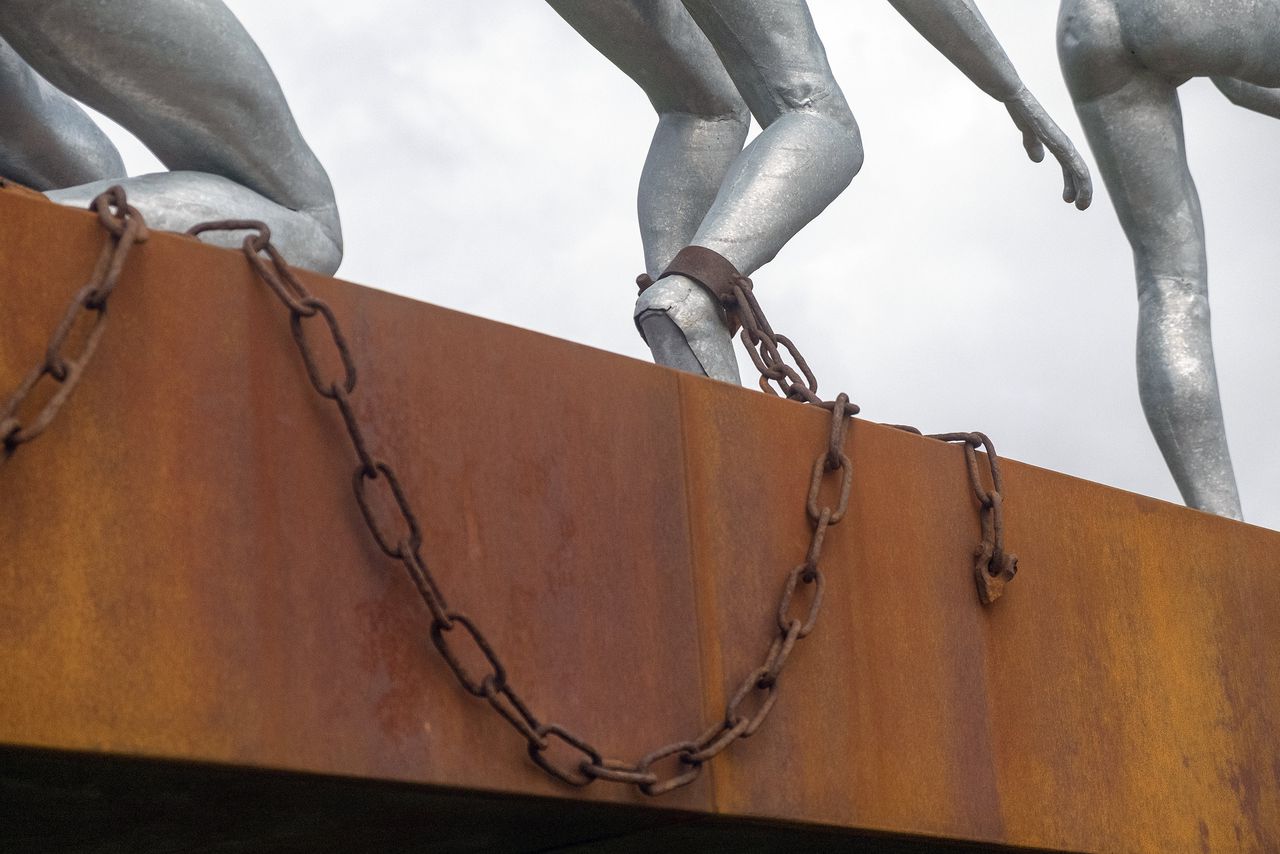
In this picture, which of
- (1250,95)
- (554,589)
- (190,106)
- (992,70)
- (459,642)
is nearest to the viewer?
(459,642)

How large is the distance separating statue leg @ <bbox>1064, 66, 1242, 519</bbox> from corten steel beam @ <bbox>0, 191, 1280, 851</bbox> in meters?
0.91

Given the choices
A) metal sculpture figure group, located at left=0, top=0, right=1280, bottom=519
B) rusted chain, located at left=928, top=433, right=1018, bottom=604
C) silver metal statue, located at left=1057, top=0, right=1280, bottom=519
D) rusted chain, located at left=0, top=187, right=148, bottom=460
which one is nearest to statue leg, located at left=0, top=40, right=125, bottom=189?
metal sculpture figure group, located at left=0, top=0, right=1280, bottom=519

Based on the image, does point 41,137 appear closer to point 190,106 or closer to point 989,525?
point 190,106

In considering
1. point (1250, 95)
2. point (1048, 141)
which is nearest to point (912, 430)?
point (1048, 141)

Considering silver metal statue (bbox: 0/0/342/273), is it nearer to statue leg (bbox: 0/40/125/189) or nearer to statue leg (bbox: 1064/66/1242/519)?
statue leg (bbox: 0/40/125/189)

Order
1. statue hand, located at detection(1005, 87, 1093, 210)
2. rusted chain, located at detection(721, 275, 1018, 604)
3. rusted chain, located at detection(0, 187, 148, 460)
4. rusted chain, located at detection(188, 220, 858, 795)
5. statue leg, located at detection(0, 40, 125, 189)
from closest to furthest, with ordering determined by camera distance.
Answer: rusted chain, located at detection(0, 187, 148, 460)
rusted chain, located at detection(188, 220, 858, 795)
rusted chain, located at detection(721, 275, 1018, 604)
statue leg, located at detection(0, 40, 125, 189)
statue hand, located at detection(1005, 87, 1093, 210)

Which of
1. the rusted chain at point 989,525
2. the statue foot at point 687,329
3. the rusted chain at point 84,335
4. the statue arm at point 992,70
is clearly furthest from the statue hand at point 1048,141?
the rusted chain at point 84,335

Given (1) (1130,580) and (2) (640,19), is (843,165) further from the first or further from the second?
(1) (1130,580)

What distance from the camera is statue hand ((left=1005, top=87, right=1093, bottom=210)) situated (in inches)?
195

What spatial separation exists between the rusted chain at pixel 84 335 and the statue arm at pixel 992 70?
8.16 feet

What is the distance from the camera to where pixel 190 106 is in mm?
3420

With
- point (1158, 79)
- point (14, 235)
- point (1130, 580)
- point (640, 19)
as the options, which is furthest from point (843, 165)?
point (14, 235)

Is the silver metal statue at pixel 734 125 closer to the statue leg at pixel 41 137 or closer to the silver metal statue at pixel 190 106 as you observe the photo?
the silver metal statue at pixel 190 106

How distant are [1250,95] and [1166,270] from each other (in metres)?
0.76
